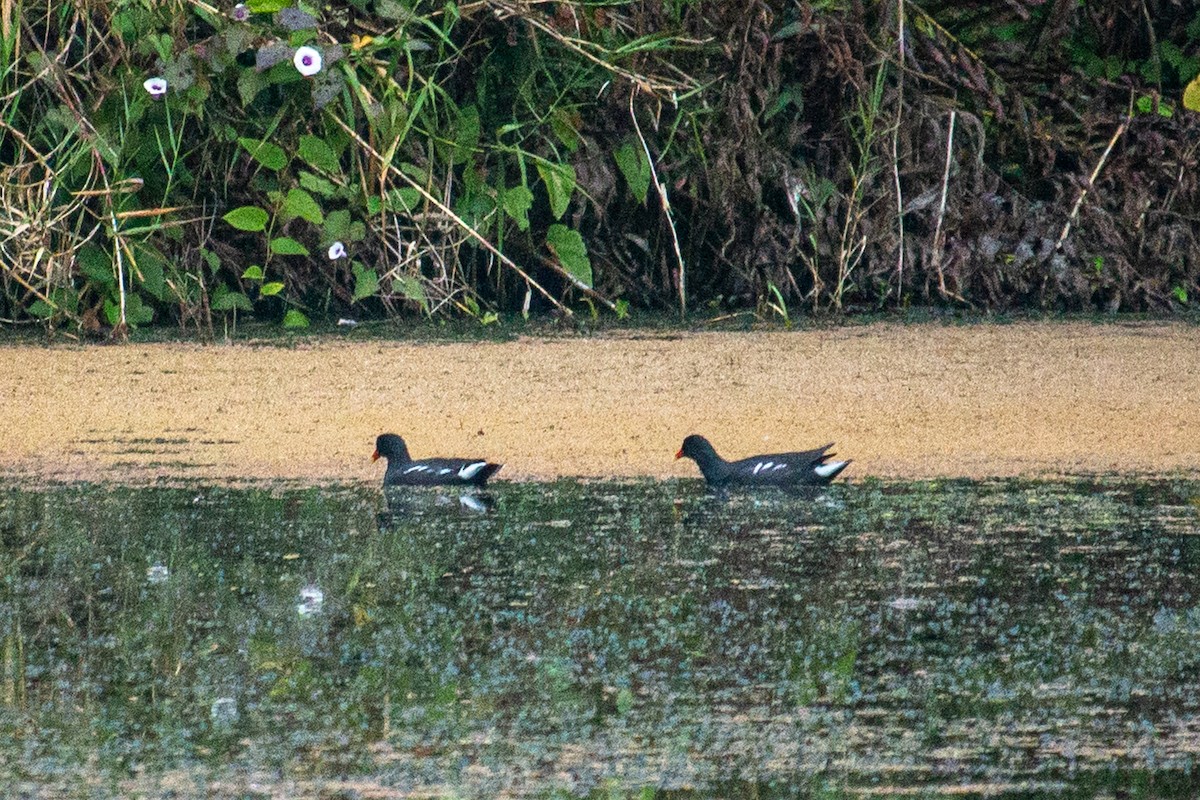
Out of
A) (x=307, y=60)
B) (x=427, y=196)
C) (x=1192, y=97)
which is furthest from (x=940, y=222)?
(x=307, y=60)

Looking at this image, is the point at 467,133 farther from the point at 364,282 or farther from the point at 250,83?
the point at 250,83

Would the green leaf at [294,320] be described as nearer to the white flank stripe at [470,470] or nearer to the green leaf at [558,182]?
the green leaf at [558,182]

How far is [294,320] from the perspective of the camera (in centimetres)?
698

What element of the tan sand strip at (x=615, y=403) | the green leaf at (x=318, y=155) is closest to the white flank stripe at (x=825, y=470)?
the tan sand strip at (x=615, y=403)

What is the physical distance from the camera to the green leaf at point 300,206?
6.70 metres

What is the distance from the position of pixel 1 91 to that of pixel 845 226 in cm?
275

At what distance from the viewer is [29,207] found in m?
6.41

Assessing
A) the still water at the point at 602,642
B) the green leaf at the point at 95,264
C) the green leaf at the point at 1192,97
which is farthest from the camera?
the green leaf at the point at 1192,97

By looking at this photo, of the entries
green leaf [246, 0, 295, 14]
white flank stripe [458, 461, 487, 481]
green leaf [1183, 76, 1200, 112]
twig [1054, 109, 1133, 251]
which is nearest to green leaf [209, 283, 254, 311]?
green leaf [246, 0, 295, 14]

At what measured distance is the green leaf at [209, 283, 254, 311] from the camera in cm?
690

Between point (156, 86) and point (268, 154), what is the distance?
1.48ft

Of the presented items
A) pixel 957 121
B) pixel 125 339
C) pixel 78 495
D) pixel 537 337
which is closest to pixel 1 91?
pixel 125 339

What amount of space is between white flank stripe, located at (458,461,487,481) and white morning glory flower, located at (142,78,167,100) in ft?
7.55

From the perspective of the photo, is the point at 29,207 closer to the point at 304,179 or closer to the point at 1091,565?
the point at 304,179
